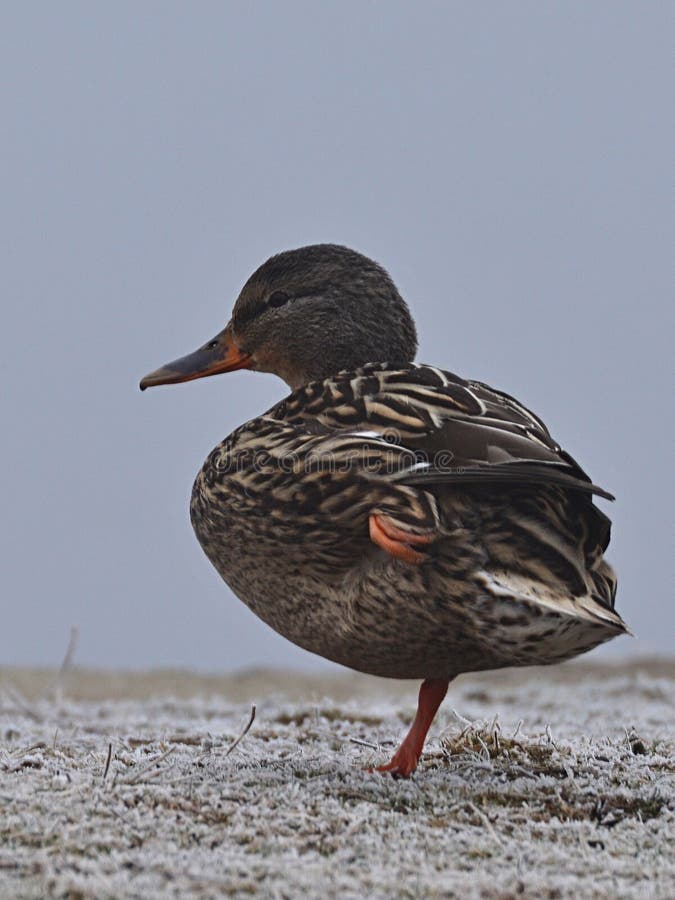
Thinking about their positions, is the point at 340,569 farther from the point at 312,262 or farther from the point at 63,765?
the point at 312,262

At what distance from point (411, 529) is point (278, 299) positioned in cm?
193

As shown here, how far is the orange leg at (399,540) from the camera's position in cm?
366

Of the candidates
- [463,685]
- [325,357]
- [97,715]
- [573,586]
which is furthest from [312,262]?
[463,685]

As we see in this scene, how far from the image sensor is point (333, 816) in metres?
3.56

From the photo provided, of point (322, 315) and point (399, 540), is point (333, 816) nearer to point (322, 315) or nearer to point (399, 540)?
point (399, 540)

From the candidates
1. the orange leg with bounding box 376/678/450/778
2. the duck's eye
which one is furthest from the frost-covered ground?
the duck's eye

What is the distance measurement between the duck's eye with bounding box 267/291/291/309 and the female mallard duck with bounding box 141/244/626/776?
882mm

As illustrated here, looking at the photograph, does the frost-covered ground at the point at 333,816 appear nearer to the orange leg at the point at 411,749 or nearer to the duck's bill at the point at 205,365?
the orange leg at the point at 411,749

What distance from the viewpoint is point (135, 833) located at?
3.33 meters

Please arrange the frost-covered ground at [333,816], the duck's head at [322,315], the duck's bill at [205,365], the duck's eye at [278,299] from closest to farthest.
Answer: the frost-covered ground at [333,816], the duck's head at [322,315], the duck's eye at [278,299], the duck's bill at [205,365]

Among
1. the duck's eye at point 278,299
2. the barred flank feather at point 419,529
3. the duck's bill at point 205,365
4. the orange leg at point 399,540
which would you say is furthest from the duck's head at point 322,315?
the orange leg at point 399,540

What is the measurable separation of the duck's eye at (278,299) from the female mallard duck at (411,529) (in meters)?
0.88

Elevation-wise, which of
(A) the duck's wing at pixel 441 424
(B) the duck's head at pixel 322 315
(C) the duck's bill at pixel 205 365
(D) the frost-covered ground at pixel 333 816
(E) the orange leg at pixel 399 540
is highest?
(B) the duck's head at pixel 322 315

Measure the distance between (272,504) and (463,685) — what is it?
7.41 m
